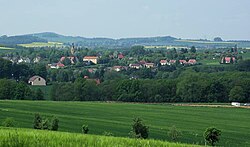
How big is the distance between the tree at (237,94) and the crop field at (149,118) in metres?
15.4

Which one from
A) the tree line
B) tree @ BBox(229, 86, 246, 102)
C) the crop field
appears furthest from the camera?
the tree line

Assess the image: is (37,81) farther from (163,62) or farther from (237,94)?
(163,62)

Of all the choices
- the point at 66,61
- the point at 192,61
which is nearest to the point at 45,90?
the point at 66,61

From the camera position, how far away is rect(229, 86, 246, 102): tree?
326 feet

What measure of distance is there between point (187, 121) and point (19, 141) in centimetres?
5670

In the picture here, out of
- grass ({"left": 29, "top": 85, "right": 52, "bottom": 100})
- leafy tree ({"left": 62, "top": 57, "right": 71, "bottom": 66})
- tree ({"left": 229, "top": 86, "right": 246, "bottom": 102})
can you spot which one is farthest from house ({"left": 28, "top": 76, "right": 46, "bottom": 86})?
leafy tree ({"left": 62, "top": 57, "right": 71, "bottom": 66})

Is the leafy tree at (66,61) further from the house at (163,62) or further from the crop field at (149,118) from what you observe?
the crop field at (149,118)

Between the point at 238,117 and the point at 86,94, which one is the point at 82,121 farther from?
the point at 86,94

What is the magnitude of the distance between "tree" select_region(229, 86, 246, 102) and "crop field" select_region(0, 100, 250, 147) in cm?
1544

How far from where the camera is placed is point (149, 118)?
68.1m

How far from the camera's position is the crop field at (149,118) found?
49.4 m

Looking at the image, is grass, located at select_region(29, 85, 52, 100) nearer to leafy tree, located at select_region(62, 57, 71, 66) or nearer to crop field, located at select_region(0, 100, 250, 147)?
crop field, located at select_region(0, 100, 250, 147)

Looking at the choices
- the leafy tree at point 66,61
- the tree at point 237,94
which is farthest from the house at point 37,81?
the leafy tree at point 66,61

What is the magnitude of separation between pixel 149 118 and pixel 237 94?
36374 mm
